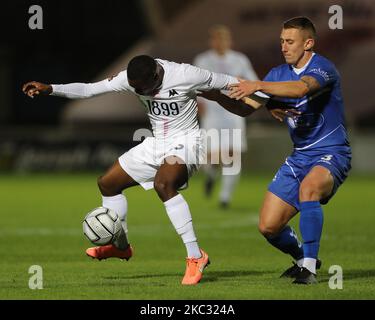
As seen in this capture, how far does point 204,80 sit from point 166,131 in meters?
0.54

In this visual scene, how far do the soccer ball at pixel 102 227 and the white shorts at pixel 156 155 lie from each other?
36 centimetres

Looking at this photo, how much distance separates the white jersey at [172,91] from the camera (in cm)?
823

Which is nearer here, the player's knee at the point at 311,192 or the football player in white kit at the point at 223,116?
the player's knee at the point at 311,192

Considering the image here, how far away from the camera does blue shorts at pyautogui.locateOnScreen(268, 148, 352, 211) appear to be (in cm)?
803

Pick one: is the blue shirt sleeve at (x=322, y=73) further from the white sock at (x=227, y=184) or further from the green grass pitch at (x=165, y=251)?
the white sock at (x=227, y=184)

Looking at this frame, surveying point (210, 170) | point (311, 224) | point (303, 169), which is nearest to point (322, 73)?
point (303, 169)

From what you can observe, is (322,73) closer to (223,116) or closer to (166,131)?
(166,131)

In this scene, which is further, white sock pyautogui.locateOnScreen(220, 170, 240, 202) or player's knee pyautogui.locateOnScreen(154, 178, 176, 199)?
white sock pyautogui.locateOnScreen(220, 170, 240, 202)

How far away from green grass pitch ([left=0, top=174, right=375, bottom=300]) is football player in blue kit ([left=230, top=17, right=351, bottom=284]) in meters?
0.37

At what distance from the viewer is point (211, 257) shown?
10.1 meters

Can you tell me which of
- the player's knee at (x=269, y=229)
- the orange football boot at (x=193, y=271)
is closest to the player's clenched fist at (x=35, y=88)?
the orange football boot at (x=193, y=271)

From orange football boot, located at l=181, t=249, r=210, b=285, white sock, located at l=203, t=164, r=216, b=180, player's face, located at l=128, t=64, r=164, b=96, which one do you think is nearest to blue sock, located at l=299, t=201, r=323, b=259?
orange football boot, located at l=181, t=249, r=210, b=285

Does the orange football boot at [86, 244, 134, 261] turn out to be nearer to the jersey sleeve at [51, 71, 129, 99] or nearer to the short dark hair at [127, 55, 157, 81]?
the jersey sleeve at [51, 71, 129, 99]
